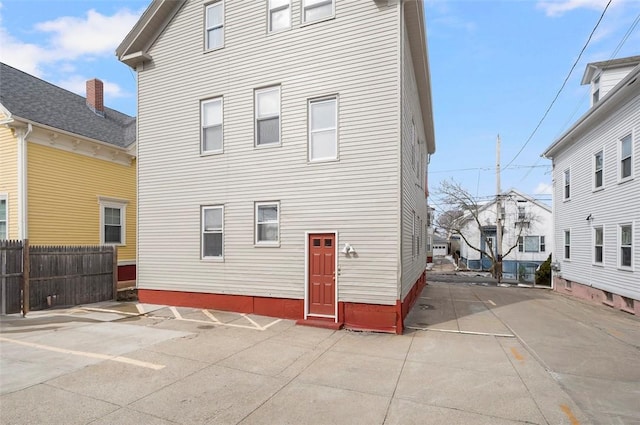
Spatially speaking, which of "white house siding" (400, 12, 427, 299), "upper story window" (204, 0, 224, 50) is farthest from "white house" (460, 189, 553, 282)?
"upper story window" (204, 0, 224, 50)

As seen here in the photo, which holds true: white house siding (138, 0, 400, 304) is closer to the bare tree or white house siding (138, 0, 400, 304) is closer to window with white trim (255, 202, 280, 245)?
window with white trim (255, 202, 280, 245)

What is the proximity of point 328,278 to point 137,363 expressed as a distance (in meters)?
4.37

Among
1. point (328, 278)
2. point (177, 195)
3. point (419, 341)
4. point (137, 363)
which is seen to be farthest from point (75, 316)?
point (419, 341)

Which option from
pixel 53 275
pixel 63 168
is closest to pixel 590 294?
pixel 53 275

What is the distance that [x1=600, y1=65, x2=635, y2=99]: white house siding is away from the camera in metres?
14.1

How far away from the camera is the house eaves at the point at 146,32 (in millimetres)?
10773

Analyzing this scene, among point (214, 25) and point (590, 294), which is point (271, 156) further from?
point (590, 294)

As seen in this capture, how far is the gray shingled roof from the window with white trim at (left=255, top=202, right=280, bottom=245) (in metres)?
9.56

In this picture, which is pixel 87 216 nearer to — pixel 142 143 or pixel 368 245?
pixel 142 143

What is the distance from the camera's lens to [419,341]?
738cm

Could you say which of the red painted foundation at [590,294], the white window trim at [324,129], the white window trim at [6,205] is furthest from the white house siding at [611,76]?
the white window trim at [6,205]

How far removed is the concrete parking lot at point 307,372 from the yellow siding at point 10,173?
5.52 m

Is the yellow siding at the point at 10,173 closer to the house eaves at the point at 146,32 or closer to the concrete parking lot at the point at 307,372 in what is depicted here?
the house eaves at the point at 146,32

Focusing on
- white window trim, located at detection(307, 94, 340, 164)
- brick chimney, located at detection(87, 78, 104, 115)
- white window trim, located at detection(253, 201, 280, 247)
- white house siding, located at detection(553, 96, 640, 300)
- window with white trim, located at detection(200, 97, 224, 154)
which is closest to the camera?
white window trim, located at detection(307, 94, 340, 164)
